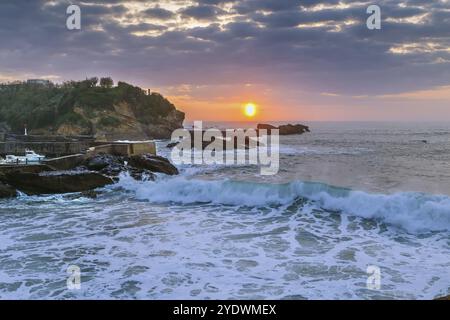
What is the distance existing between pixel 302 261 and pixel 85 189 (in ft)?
45.2

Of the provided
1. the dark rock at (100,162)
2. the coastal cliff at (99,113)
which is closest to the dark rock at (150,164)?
the dark rock at (100,162)

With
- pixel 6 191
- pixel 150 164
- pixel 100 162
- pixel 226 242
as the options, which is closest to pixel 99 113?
pixel 150 164

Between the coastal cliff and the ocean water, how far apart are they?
172ft

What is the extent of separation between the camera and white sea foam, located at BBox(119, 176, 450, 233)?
1305cm

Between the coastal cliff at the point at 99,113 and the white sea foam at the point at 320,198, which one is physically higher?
the coastal cliff at the point at 99,113

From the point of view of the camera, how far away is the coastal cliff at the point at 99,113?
73.9 m

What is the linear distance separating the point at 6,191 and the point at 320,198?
1353 centimetres

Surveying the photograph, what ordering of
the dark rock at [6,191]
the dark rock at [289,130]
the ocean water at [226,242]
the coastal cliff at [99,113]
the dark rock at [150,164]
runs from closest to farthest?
1. the ocean water at [226,242]
2. the dark rock at [6,191]
3. the dark rock at [150,164]
4. the coastal cliff at [99,113]
5. the dark rock at [289,130]

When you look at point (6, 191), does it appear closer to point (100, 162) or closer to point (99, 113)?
point (100, 162)

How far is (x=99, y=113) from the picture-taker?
76.1 meters

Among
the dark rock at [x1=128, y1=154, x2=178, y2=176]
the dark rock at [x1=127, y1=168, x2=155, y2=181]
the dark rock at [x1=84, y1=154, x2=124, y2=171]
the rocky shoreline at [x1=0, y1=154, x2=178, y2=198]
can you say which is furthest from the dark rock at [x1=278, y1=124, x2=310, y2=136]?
the rocky shoreline at [x1=0, y1=154, x2=178, y2=198]

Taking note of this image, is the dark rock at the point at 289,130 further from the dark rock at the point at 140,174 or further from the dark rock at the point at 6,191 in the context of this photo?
the dark rock at the point at 6,191

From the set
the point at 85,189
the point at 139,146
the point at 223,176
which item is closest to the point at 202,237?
the point at 85,189

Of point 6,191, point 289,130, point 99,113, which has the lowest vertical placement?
point 6,191
